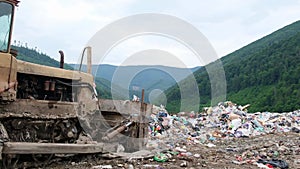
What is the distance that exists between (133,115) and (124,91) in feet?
3.22

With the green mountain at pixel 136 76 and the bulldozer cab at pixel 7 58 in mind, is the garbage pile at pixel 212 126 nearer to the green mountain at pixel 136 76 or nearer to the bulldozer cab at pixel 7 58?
the green mountain at pixel 136 76

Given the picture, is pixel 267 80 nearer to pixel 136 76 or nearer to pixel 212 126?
pixel 212 126

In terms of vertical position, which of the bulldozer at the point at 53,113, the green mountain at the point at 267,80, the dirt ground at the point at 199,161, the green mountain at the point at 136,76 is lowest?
the dirt ground at the point at 199,161

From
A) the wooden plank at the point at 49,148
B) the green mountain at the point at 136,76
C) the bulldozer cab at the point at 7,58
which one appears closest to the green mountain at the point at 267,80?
the green mountain at the point at 136,76

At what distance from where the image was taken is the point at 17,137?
180 inches

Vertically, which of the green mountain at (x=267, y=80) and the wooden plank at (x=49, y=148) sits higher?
the green mountain at (x=267, y=80)

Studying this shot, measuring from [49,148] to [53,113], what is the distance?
56 cm

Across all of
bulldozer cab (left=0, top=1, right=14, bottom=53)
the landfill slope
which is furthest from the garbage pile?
bulldozer cab (left=0, top=1, right=14, bottom=53)

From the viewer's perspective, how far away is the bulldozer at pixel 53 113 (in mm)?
4359

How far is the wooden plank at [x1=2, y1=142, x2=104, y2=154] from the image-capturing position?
165 inches

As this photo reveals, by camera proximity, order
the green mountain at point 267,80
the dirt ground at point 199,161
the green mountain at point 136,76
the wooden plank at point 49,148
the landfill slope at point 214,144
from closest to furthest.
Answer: the wooden plank at point 49,148 < the dirt ground at point 199,161 < the landfill slope at point 214,144 < the green mountain at point 136,76 < the green mountain at point 267,80

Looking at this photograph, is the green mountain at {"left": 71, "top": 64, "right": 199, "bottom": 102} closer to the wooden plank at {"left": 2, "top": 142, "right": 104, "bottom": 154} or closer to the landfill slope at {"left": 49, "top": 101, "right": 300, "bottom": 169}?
the landfill slope at {"left": 49, "top": 101, "right": 300, "bottom": 169}

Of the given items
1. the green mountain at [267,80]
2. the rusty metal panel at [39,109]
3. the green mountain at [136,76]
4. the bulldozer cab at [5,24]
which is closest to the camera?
the bulldozer cab at [5,24]

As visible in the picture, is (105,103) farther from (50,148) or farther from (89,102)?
(50,148)
